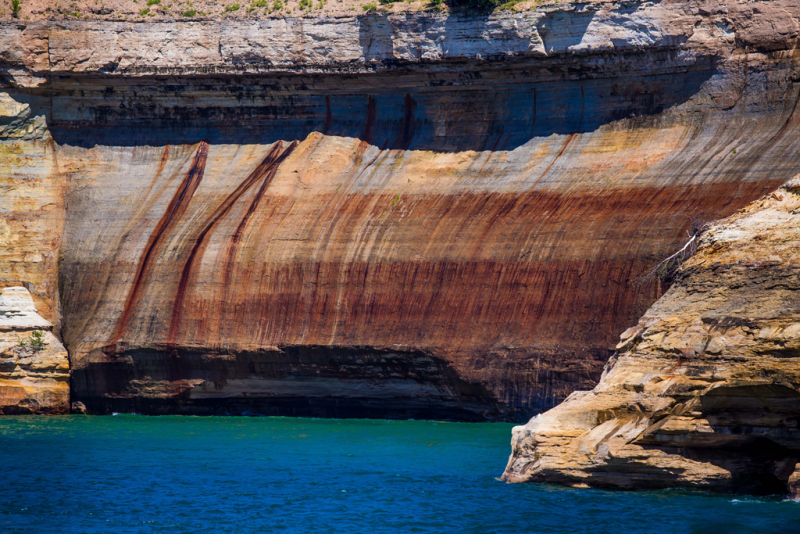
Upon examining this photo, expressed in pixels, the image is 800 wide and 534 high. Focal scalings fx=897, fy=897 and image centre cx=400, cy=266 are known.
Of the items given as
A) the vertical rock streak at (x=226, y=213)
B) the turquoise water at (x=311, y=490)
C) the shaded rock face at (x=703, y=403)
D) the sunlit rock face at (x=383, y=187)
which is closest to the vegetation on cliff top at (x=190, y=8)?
the sunlit rock face at (x=383, y=187)

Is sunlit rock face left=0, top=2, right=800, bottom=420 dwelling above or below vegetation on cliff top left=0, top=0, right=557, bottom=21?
below

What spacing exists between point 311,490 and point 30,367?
15.2m

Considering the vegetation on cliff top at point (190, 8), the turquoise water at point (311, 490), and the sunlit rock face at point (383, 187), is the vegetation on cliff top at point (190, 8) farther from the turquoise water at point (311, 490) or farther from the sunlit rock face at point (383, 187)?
the turquoise water at point (311, 490)

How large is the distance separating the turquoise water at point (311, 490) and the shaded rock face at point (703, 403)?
1.49 feet

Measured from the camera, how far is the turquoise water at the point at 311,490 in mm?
13023

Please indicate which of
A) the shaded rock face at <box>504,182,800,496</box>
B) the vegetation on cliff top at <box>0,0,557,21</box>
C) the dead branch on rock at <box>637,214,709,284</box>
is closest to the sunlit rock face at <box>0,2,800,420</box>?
the dead branch on rock at <box>637,214,709,284</box>

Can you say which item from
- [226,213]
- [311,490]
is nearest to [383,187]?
[226,213]

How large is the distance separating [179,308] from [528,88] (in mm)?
12924

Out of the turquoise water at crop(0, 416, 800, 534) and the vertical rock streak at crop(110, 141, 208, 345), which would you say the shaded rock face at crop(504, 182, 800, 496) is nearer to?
the turquoise water at crop(0, 416, 800, 534)

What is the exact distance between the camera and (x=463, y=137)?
29078mm

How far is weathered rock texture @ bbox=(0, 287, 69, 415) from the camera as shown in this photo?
90.0 ft

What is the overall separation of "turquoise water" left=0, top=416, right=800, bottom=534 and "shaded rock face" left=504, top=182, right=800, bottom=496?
1.49 ft

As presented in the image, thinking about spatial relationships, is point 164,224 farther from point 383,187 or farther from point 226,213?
point 383,187

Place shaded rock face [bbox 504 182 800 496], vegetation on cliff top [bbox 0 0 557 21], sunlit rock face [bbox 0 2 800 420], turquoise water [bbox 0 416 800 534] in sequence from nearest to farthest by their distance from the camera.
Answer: turquoise water [bbox 0 416 800 534]
shaded rock face [bbox 504 182 800 496]
sunlit rock face [bbox 0 2 800 420]
vegetation on cliff top [bbox 0 0 557 21]
